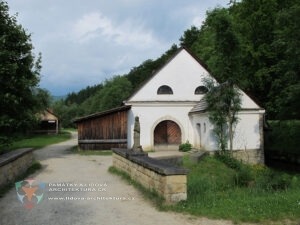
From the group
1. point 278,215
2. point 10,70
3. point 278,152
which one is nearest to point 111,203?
point 278,215

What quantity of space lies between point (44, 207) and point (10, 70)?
11706 mm

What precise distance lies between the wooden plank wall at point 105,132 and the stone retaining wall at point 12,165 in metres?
11.8

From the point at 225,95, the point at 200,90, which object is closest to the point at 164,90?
the point at 200,90

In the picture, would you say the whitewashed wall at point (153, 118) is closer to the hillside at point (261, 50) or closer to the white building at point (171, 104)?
the white building at point (171, 104)

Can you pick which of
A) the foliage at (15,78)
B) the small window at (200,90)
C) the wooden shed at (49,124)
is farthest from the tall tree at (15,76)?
the wooden shed at (49,124)

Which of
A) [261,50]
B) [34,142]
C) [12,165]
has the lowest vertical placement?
[12,165]

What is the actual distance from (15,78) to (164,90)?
12484mm

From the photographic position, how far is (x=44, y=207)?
9.31 meters

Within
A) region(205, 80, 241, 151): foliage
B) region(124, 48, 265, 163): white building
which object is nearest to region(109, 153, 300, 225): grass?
region(205, 80, 241, 151): foliage

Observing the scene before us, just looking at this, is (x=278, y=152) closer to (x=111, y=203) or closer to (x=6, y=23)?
(x=6, y=23)

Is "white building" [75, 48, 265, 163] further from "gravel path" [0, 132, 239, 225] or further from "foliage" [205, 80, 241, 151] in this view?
"gravel path" [0, 132, 239, 225]

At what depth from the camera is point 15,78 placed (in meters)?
20.0

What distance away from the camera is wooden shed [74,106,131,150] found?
29.3m

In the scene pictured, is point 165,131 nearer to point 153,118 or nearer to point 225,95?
point 153,118
